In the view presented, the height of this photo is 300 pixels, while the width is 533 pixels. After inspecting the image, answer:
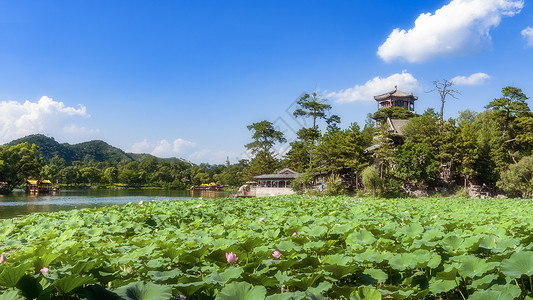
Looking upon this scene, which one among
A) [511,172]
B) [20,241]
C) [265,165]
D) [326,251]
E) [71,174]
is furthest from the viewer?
[71,174]

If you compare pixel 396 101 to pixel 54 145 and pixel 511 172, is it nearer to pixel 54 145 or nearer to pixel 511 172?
pixel 511 172

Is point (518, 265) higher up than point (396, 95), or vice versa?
point (396, 95)

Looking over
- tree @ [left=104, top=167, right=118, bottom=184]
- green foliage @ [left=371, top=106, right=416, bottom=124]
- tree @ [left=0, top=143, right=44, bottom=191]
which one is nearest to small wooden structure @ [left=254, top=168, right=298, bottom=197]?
green foliage @ [left=371, top=106, right=416, bottom=124]

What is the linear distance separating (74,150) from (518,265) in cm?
11428

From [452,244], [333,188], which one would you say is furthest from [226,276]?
[333,188]

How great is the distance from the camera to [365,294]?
1396 mm

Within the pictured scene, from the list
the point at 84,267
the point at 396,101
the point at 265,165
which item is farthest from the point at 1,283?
the point at 396,101

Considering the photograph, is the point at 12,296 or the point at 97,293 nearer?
the point at 12,296

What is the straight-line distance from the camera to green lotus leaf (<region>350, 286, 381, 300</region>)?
137 centimetres

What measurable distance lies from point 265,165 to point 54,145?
8103 cm

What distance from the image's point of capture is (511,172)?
1962 cm

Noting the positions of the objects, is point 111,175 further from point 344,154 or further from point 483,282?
point 483,282

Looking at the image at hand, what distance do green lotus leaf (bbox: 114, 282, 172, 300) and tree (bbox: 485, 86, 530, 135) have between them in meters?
26.4

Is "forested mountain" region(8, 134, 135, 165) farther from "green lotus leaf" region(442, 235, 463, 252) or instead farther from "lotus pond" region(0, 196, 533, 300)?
"green lotus leaf" region(442, 235, 463, 252)
